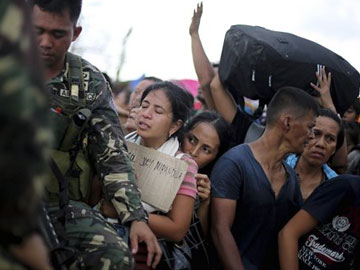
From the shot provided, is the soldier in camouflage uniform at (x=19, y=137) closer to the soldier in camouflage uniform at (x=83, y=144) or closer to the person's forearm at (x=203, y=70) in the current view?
the soldier in camouflage uniform at (x=83, y=144)

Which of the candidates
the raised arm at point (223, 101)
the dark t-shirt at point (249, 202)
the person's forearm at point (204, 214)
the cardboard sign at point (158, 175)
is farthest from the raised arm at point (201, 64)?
the cardboard sign at point (158, 175)

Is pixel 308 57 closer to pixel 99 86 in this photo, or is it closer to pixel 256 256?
pixel 256 256

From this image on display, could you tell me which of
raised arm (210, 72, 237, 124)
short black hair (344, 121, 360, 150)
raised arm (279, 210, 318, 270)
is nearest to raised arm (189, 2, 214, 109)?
raised arm (210, 72, 237, 124)

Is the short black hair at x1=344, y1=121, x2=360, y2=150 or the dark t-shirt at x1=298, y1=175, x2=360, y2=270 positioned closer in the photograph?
the dark t-shirt at x1=298, y1=175, x2=360, y2=270

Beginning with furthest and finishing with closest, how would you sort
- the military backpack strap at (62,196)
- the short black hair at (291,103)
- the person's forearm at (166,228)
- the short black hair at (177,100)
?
the short black hair at (291,103) → the short black hair at (177,100) → the person's forearm at (166,228) → the military backpack strap at (62,196)

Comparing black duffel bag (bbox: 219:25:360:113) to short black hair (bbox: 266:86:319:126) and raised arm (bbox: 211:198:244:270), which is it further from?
raised arm (bbox: 211:198:244:270)

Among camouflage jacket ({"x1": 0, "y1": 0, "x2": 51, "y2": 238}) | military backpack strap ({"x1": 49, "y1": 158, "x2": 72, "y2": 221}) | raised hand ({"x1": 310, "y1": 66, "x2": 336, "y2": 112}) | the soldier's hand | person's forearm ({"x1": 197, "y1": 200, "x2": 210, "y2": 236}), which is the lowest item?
person's forearm ({"x1": 197, "y1": 200, "x2": 210, "y2": 236})

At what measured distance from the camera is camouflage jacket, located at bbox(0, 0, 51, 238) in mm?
1228

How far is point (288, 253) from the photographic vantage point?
394 centimetres

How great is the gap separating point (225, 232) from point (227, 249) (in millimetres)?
101

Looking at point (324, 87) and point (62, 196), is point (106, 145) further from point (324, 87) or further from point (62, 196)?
point (324, 87)

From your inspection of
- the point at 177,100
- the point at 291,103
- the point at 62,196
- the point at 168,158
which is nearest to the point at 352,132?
the point at 291,103

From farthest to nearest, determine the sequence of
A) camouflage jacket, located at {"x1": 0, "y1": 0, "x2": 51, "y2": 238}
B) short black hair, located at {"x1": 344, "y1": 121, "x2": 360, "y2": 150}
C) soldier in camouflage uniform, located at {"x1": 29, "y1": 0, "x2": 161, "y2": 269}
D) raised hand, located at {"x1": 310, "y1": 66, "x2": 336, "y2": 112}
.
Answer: short black hair, located at {"x1": 344, "y1": 121, "x2": 360, "y2": 150}
raised hand, located at {"x1": 310, "y1": 66, "x2": 336, "y2": 112}
soldier in camouflage uniform, located at {"x1": 29, "y1": 0, "x2": 161, "y2": 269}
camouflage jacket, located at {"x1": 0, "y1": 0, "x2": 51, "y2": 238}

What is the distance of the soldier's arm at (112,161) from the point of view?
9.61 feet
